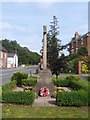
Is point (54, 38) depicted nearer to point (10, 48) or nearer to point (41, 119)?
point (41, 119)

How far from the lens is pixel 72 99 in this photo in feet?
35.9

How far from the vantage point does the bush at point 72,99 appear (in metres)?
11.0

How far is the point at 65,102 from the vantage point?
1099 centimetres

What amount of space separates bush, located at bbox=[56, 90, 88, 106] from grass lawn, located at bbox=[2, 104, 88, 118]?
1.28ft

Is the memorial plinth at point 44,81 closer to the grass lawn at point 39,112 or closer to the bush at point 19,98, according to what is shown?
the bush at point 19,98

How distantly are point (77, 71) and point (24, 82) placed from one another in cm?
2704

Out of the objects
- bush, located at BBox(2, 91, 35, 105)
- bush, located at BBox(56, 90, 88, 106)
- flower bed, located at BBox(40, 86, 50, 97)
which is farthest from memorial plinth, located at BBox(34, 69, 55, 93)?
bush, located at BBox(56, 90, 88, 106)

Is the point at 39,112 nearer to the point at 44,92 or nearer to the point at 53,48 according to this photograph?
the point at 44,92

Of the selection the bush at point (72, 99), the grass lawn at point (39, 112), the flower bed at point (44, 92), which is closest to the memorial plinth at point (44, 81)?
the flower bed at point (44, 92)

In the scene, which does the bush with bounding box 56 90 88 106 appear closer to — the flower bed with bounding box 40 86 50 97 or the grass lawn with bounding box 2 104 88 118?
the grass lawn with bounding box 2 104 88 118

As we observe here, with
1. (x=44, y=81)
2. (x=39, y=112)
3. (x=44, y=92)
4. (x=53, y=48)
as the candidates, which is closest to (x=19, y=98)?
(x=39, y=112)

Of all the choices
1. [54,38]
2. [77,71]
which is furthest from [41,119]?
[77,71]

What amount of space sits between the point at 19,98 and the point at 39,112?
77.5 inches

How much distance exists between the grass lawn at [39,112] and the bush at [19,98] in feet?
1.15
